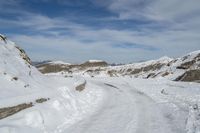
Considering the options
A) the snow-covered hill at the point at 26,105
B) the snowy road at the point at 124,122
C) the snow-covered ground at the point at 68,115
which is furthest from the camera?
the snowy road at the point at 124,122

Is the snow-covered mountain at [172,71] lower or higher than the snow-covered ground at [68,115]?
higher

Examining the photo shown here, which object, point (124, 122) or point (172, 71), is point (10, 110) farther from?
point (172, 71)

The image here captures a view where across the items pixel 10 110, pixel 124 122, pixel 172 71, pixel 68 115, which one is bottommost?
pixel 124 122

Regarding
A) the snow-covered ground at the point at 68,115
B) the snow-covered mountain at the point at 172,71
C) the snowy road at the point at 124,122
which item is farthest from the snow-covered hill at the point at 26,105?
the snow-covered mountain at the point at 172,71

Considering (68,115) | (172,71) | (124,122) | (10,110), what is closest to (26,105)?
(10,110)

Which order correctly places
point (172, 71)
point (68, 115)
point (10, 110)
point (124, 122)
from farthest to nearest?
point (172, 71), point (68, 115), point (124, 122), point (10, 110)

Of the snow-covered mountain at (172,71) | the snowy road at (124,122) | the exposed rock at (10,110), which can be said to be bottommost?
the snowy road at (124,122)

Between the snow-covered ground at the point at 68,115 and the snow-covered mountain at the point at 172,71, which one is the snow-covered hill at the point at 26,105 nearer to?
the snow-covered ground at the point at 68,115

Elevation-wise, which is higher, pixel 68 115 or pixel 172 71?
pixel 172 71

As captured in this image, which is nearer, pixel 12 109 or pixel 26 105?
pixel 12 109

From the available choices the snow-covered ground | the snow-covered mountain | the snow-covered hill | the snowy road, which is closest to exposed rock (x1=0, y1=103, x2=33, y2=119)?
the snow-covered hill

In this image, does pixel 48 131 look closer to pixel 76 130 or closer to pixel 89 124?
pixel 76 130

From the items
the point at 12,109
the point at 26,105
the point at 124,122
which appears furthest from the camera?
the point at 26,105

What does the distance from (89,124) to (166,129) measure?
3237mm
